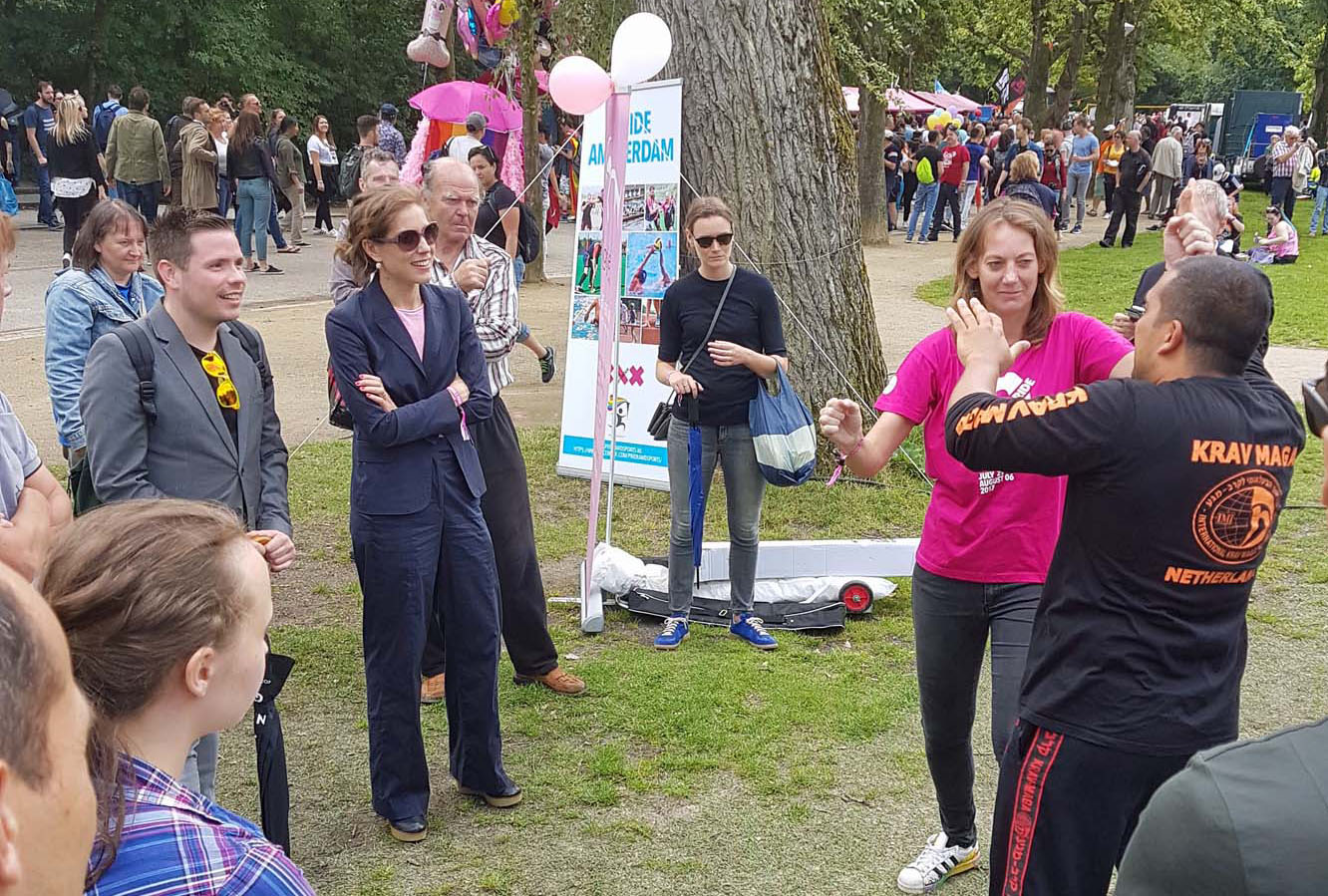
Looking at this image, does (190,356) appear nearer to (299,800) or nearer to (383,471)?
(383,471)

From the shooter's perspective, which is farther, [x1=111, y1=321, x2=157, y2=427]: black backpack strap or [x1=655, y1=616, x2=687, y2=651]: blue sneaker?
[x1=655, y1=616, x2=687, y2=651]: blue sneaker

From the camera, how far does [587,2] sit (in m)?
11.4

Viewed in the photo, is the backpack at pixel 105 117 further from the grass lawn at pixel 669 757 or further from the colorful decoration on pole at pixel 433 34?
the grass lawn at pixel 669 757

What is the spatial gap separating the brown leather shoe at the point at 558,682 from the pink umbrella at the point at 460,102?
8.97 m

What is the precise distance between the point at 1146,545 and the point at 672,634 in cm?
330

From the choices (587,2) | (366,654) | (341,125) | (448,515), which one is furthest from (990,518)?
(341,125)

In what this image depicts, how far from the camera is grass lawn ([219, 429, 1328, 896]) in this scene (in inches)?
145

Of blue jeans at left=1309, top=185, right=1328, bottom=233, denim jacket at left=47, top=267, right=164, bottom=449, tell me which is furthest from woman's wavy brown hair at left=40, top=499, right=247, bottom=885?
blue jeans at left=1309, top=185, right=1328, bottom=233

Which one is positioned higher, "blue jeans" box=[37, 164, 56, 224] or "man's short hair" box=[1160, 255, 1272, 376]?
"man's short hair" box=[1160, 255, 1272, 376]

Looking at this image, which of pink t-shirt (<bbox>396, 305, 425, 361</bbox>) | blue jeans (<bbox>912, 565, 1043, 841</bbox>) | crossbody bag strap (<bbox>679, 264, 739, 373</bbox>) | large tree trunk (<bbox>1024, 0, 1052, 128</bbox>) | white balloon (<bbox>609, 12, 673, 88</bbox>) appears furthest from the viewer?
large tree trunk (<bbox>1024, 0, 1052, 128</bbox>)

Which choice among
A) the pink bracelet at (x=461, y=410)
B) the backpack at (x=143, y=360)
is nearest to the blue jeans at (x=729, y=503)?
the pink bracelet at (x=461, y=410)

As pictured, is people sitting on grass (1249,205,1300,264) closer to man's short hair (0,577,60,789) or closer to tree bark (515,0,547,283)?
tree bark (515,0,547,283)

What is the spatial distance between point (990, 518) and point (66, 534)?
7.13 ft

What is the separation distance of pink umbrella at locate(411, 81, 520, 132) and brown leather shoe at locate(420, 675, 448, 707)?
8.97 m
